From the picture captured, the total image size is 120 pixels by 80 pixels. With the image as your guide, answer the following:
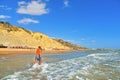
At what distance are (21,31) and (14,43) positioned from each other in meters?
10.1

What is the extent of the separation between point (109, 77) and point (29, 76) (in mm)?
4582

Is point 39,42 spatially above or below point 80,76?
above

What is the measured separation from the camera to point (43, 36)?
103 m

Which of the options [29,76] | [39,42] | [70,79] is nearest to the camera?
[70,79]

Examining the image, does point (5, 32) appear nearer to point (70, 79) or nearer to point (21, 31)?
point (21, 31)

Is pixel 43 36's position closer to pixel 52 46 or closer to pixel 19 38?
pixel 52 46

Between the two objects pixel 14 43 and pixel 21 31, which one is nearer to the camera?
pixel 14 43

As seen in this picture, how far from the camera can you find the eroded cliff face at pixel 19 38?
260 feet

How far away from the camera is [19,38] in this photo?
86312 millimetres

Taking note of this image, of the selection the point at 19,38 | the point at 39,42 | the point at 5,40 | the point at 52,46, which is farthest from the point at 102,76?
the point at 52,46

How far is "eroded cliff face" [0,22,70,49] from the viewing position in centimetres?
7912

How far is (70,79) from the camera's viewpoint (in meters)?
14.7

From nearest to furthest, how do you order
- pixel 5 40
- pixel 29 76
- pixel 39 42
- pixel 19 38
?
pixel 29 76 < pixel 5 40 < pixel 19 38 < pixel 39 42

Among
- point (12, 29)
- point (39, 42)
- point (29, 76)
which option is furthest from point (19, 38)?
point (29, 76)
